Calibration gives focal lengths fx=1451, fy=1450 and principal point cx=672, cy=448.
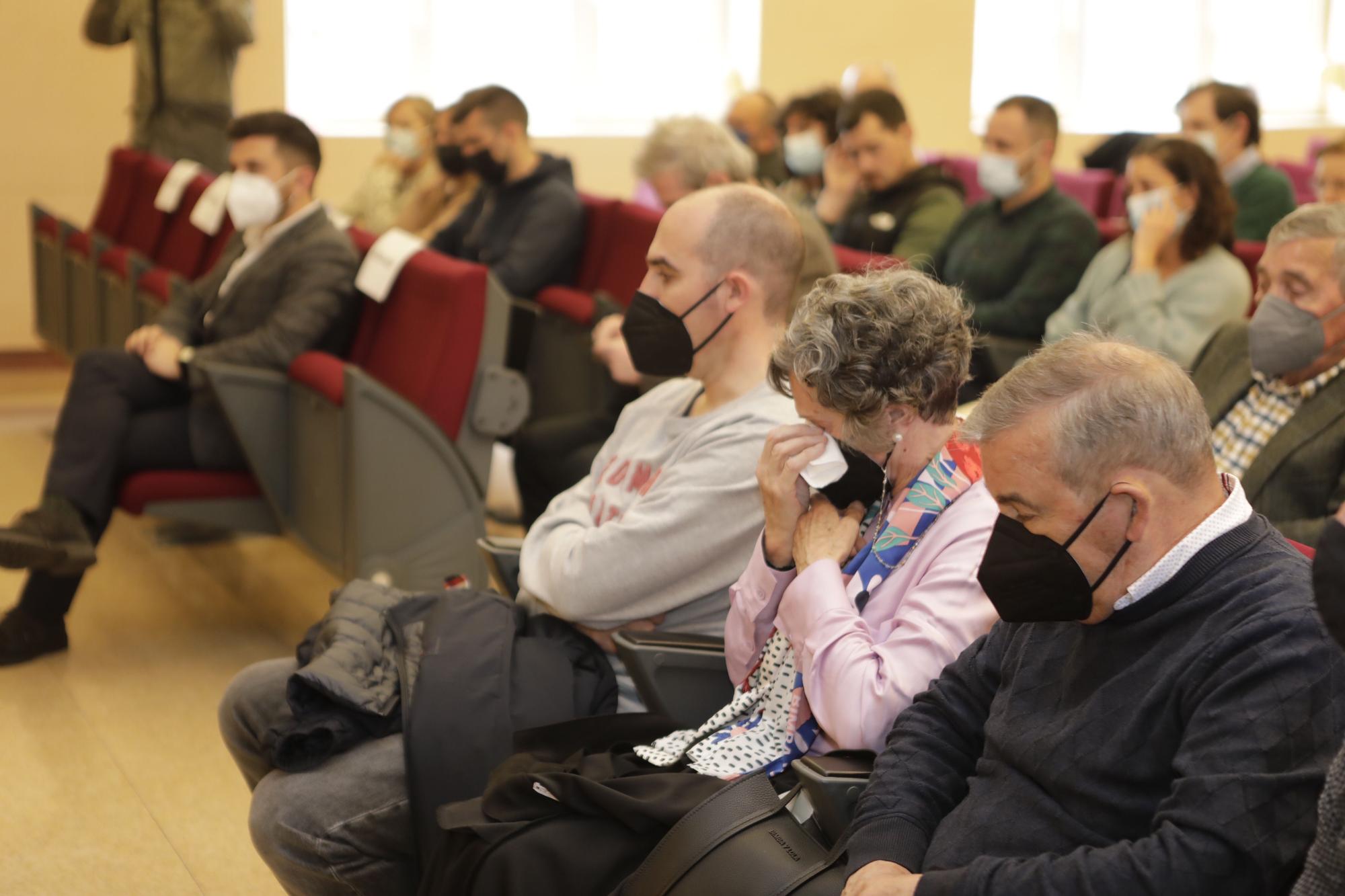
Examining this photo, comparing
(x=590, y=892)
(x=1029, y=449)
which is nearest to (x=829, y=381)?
(x=1029, y=449)

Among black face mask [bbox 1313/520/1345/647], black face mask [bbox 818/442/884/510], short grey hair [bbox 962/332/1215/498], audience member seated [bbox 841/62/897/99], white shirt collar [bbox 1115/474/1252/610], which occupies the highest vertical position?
audience member seated [bbox 841/62/897/99]

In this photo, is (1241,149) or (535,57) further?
(535,57)

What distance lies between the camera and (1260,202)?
523 cm

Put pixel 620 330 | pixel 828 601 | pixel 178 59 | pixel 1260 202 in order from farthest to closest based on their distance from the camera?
1. pixel 178 59
2. pixel 1260 202
3. pixel 620 330
4. pixel 828 601

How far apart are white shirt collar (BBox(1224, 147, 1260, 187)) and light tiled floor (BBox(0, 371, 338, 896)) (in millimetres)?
3634

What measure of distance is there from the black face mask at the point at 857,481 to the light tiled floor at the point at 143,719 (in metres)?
1.33

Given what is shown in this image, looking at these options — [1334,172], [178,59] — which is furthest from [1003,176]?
[178,59]

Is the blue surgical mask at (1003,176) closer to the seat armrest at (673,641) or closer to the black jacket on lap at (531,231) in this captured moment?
the black jacket on lap at (531,231)

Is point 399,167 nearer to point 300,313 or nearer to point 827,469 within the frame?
point 300,313

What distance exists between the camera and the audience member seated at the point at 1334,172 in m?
4.60

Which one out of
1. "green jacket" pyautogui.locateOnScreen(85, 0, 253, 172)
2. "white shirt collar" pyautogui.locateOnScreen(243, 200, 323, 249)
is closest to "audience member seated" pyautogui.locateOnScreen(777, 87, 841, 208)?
"green jacket" pyautogui.locateOnScreen(85, 0, 253, 172)

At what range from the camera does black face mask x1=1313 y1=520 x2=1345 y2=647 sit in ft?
3.46

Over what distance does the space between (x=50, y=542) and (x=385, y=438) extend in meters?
0.83

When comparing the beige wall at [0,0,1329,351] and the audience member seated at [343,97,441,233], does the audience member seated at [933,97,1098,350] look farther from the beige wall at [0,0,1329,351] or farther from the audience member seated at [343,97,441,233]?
the beige wall at [0,0,1329,351]
